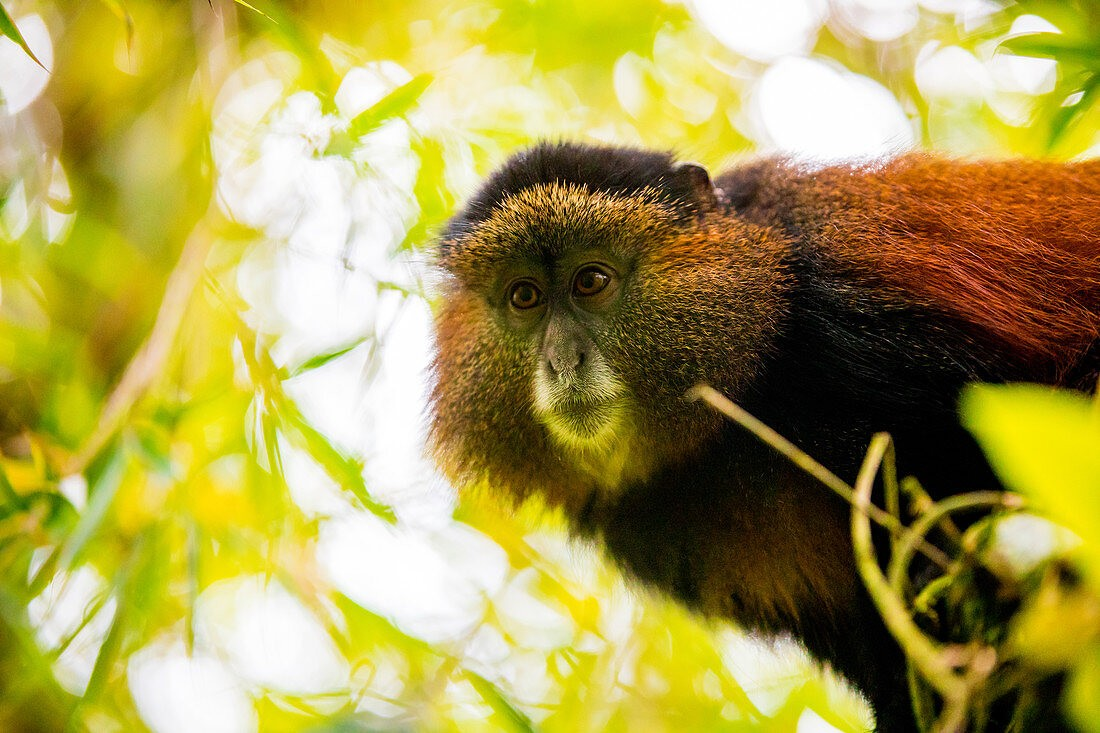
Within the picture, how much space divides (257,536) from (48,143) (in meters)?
2.10

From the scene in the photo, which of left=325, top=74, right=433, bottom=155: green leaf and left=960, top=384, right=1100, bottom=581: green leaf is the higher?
left=325, top=74, right=433, bottom=155: green leaf

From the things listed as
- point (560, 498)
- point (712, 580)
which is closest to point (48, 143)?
point (560, 498)

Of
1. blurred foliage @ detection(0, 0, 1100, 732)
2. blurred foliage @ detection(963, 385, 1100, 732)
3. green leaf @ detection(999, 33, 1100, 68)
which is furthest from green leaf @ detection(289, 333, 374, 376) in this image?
blurred foliage @ detection(963, 385, 1100, 732)

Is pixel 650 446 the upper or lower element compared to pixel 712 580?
upper

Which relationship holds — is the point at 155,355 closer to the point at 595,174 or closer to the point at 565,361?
the point at 565,361

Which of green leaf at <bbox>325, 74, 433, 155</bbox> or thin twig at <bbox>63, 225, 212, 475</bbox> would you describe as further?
thin twig at <bbox>63, 225, 212, 475</bbox>

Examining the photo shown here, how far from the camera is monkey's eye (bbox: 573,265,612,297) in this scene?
3393 mm

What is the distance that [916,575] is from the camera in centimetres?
283

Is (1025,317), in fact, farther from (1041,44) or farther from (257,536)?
(257,536)

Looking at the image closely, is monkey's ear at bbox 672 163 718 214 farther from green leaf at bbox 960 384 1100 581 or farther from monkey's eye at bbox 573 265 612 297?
green leaf at bbox 960 384 1100 581

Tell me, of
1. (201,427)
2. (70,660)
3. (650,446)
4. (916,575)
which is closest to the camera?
(916,575)

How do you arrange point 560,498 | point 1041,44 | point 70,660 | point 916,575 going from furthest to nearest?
point 70,660 → point 560,498 → point 916,575 → point 1041,44

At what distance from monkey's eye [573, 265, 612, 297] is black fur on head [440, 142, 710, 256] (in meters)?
0.29

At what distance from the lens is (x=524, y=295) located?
3531 millimetres
